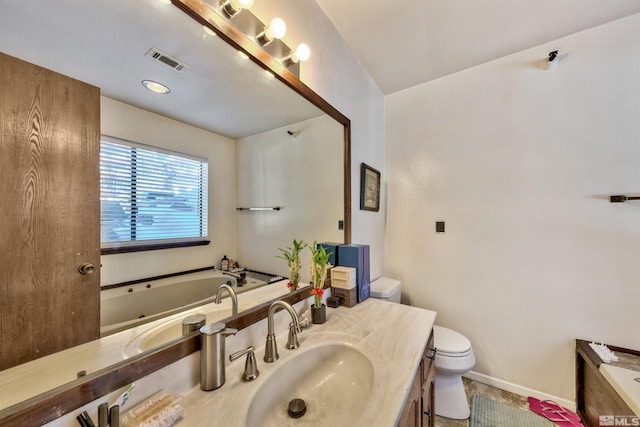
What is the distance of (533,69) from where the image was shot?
173 centimetres

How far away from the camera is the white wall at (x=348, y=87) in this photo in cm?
125

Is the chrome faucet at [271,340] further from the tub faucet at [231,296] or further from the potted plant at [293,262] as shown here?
the potted plant at [293,262]

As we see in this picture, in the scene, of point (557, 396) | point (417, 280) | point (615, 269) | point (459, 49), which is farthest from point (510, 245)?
point (459, 49)

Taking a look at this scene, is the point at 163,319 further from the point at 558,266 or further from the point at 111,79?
the point at 558,266

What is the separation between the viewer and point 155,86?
700 millimetres

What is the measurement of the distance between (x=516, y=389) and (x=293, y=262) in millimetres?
1997

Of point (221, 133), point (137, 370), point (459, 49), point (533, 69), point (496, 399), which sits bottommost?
point (496, 399)

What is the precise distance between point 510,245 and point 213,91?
2.19 m

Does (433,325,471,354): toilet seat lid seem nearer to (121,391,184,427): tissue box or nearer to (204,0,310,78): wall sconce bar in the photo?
(121,391,184,427): tissue box

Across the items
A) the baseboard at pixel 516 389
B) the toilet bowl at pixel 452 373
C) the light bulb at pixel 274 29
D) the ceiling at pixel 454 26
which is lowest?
the baseboard at pixel 516 389

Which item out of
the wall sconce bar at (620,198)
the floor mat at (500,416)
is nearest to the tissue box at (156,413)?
the floor mat at (500,416)

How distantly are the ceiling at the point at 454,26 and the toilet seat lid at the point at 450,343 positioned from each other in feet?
6.97

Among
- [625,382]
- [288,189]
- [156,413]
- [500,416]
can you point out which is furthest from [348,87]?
[500,416]

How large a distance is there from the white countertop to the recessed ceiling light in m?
0.87
